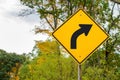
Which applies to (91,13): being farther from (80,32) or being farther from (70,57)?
(80,32)

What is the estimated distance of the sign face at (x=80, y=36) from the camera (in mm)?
11672

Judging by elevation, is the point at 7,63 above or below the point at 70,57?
above

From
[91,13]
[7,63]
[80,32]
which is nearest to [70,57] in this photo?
[91,13]

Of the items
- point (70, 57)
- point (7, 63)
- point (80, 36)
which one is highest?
point (7, 63)

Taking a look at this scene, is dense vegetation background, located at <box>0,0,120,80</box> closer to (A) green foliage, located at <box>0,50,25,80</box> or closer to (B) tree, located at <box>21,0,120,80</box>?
(B) tree, located at <box>21,0,120,80</box>

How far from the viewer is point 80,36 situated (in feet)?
38.4

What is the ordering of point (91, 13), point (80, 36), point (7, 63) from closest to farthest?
point (80, 36)
point (91, 13)
point (7, 63)

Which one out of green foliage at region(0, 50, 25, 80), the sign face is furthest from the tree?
green foliage at region(0, 50, 25, 80)

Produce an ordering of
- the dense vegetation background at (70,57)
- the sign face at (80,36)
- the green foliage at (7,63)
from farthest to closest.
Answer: the green foliage at (7,63)
the dense vegetation background at (70,57)
the sign face at (80,36)

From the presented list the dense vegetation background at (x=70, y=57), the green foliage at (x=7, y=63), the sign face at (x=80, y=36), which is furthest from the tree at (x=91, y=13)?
the green foliage at (x=7, y=63)

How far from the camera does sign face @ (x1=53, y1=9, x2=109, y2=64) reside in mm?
11672

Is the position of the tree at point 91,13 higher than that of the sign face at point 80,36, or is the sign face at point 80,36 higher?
the tree at point 91,13

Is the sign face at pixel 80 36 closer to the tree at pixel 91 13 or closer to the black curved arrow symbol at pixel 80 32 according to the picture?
the black curved arrow symbol at pixel 80 32

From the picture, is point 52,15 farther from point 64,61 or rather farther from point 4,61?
point 4,61
